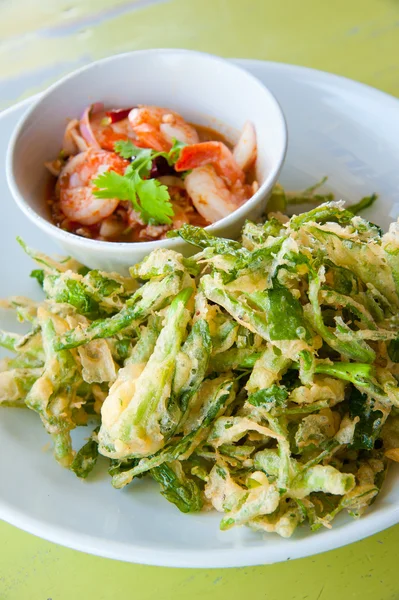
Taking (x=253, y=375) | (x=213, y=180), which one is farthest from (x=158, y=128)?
(x=253, y=375)

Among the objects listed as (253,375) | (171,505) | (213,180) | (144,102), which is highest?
(144,102)

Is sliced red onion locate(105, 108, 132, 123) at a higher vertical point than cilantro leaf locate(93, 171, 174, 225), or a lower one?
higher

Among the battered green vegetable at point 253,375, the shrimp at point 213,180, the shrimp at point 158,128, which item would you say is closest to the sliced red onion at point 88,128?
the shrimp at point 158,128

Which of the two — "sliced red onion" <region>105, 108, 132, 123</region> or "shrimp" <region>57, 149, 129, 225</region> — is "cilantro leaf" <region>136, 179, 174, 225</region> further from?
"sliced red onion" <region>105, 108, 132, 123</region>

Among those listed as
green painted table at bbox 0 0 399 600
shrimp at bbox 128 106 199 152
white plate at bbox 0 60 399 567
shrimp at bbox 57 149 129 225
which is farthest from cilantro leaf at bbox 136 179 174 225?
green painted table at bbox 0 0 399 600

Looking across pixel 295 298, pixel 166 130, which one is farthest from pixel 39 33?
pixel 295 298

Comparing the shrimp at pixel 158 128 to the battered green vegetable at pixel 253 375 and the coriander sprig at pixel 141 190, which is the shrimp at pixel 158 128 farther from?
the battered green vegetable at pixel 253 375

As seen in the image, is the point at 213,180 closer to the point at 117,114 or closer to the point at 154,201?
the point at 154,201

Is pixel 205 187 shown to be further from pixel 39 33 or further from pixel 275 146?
pixel 39 33
